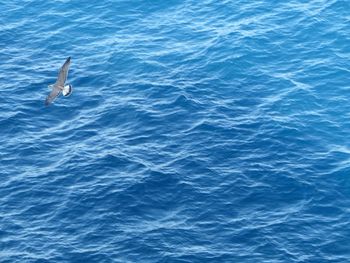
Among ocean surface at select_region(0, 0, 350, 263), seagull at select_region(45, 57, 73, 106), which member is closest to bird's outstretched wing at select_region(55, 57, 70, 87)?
seagull at select_region(45, 57, 73, 106)

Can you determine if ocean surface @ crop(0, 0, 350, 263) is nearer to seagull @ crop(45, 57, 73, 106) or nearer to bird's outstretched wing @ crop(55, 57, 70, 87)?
seagull @ crop(45, 57, 73, 106)

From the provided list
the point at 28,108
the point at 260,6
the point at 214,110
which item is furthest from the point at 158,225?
the point at 260,6

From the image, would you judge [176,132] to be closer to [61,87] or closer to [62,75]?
[61,87]

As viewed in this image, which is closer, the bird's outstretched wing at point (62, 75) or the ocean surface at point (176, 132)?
the bird's outstretched wing at point (62, 75)

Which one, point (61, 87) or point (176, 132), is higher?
point (176, 132)

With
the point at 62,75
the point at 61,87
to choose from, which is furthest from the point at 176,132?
the point at 62,75

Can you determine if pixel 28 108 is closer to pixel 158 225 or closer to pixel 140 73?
pixel 140 73

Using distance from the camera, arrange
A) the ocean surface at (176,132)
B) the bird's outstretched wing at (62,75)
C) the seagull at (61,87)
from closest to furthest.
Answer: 1. the bird's outstretched wing at (62,75)
2. the seagull at (61,87)
3. the ocean surface at (176,132)

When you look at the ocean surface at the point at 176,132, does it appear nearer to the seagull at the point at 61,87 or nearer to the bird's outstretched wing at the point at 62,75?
the seagull at the point at 61,87

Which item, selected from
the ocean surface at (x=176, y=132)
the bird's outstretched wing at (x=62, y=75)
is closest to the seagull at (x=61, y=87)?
the bird's outstretched wing at (x=62, y=75)
